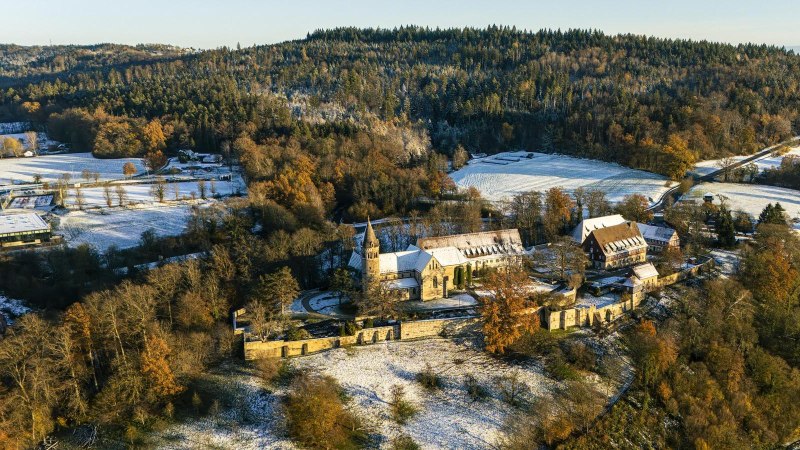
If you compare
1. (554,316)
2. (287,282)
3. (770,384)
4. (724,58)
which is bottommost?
(770,384)

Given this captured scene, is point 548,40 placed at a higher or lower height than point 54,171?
higher

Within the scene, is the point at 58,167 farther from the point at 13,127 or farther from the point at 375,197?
the point at 375,197

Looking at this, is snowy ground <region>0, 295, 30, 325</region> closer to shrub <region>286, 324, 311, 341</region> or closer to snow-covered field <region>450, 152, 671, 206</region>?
shrub <region>286, 324, 311, 341</region>

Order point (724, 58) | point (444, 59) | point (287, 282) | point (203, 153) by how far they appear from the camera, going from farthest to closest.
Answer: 1. point (444, 59)
2. point (724, 58)
3. point (203, 153)
4. point (287, 282)

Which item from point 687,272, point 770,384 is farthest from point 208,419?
point 687,272

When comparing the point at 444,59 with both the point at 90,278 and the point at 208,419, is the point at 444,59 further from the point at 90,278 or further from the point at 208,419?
the point at 208,419

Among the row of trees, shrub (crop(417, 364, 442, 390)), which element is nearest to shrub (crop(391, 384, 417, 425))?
shrub (crop(417, 364, 442, 390))

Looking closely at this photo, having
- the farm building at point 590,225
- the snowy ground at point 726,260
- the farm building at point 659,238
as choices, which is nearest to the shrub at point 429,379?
the farm building at point 590,225

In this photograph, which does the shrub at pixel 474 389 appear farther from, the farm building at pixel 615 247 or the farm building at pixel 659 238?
the farm building at pixel 659 238
